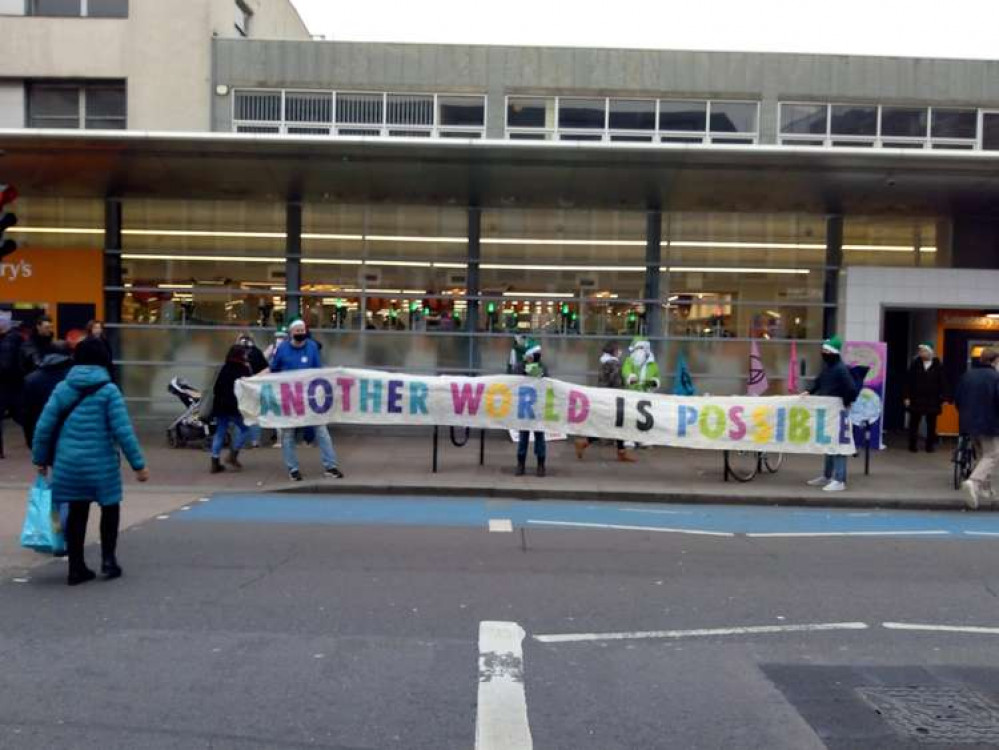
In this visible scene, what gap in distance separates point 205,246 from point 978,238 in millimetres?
13564

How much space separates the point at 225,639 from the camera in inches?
231

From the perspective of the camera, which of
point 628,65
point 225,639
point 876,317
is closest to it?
point 225,639

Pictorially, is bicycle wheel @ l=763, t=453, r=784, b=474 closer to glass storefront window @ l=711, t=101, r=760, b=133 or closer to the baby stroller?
the baby stroller

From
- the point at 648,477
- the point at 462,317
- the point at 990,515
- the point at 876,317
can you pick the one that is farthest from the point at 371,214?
the point at 990,515

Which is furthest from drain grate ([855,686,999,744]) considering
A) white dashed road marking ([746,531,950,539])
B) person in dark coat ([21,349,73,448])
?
person in dark coat ([21,349,73,448])

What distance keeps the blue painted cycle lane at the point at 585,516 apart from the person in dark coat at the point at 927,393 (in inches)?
185

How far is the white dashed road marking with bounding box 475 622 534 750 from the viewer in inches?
177

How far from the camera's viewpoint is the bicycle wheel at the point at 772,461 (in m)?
13.6

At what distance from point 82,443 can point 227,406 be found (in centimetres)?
570

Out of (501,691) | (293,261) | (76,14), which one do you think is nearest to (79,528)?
(501,691)

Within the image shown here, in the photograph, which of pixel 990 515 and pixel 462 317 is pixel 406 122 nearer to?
pixel 462 317

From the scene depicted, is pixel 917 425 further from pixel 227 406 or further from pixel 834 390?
pixel 227 406

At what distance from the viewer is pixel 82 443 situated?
7.07 m

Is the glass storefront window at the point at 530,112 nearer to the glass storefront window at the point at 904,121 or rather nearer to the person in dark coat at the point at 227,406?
the glass storefront window at the point at 904,121
